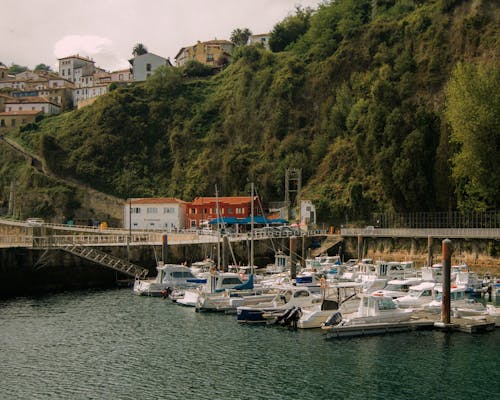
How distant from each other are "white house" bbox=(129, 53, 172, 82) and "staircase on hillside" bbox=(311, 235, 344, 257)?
327ft

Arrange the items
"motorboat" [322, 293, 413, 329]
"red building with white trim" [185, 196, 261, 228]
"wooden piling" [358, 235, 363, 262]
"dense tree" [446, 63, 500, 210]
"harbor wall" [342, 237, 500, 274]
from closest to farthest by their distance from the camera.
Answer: "motorboat" [322, 293, 413, 329]
"dense tree" [446, 63, 500, 210]
"harbor wall" [342, 237, 500, 274]
"wooden piling" [358, 235, 363, 262]
"red building with white trim" [185, 196, 261, 228]

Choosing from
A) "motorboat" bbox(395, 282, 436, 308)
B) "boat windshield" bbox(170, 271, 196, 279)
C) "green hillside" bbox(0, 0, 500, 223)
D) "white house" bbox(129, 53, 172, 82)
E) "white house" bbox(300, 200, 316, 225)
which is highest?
"white house" bbox(129, 53, 172, 82)

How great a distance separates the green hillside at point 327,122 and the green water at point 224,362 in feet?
131

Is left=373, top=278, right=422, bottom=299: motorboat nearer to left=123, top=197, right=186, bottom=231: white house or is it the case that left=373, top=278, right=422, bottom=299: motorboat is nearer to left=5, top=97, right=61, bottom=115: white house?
left=123, top=197, right=186, bottom=231: white house

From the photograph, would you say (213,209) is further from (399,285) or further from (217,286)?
(399,285)

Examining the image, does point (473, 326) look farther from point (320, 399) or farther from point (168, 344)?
point (168, 344)

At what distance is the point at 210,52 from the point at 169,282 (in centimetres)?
12953

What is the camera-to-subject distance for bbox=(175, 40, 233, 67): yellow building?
175m

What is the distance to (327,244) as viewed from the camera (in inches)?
3319

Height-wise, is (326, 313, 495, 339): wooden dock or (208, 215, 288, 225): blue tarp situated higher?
(208, 215, 288, 225): blue tarp

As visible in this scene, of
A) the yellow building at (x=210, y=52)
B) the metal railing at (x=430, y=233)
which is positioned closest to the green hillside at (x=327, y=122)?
the metal railing at (x=430, y=233)

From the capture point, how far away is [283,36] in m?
155

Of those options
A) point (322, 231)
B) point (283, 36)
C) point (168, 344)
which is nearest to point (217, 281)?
point (168, 344)

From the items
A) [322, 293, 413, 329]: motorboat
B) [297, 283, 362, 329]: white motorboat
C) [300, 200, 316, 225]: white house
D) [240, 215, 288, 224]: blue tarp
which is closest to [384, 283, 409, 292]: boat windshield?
[297, 283, 362, 329]: white motorboat
